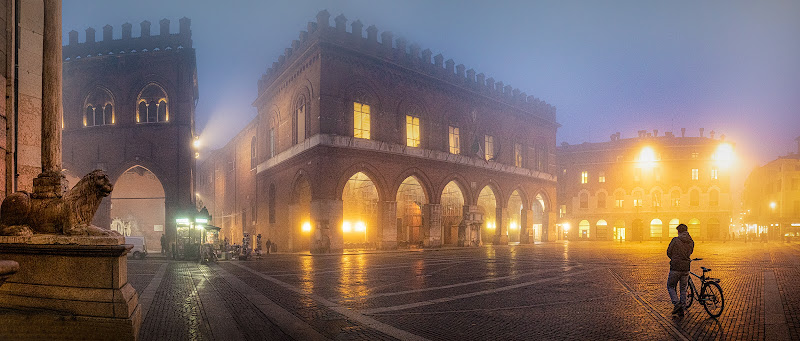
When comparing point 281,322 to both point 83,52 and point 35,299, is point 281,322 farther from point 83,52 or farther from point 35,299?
point 83,52

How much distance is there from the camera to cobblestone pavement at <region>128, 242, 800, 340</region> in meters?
6.91

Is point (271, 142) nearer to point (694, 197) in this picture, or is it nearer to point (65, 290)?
point (65, 290)

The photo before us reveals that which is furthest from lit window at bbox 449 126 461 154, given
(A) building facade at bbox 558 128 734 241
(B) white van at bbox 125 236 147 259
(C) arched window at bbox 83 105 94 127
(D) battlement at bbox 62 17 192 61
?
(A) building facade at bbox 558 128 734 241

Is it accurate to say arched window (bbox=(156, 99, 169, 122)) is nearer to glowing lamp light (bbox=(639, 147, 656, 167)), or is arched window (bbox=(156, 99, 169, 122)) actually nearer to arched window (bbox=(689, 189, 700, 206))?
glowing lamp light (bbox=(639, 147, 656, 167))

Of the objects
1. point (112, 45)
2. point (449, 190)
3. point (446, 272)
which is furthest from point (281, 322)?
point (449, 190)

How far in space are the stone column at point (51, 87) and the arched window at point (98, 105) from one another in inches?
933

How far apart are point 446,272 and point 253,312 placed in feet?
27.1

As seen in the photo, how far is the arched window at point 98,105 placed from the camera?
2838 cm

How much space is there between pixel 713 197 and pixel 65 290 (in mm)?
61906

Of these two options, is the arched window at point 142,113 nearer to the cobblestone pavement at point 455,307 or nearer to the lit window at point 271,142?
the lit window at point 271,142

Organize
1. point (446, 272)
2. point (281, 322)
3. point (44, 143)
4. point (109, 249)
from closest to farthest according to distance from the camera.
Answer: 1. point (109, 249)
2. point (44, 143)
3. point (281, 322)
4. point (446, 272)

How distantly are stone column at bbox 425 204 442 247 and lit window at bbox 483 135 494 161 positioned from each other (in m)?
7.76

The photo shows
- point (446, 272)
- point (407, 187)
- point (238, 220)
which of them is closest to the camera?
point (446, 272)

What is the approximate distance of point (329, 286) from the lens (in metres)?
12.2
